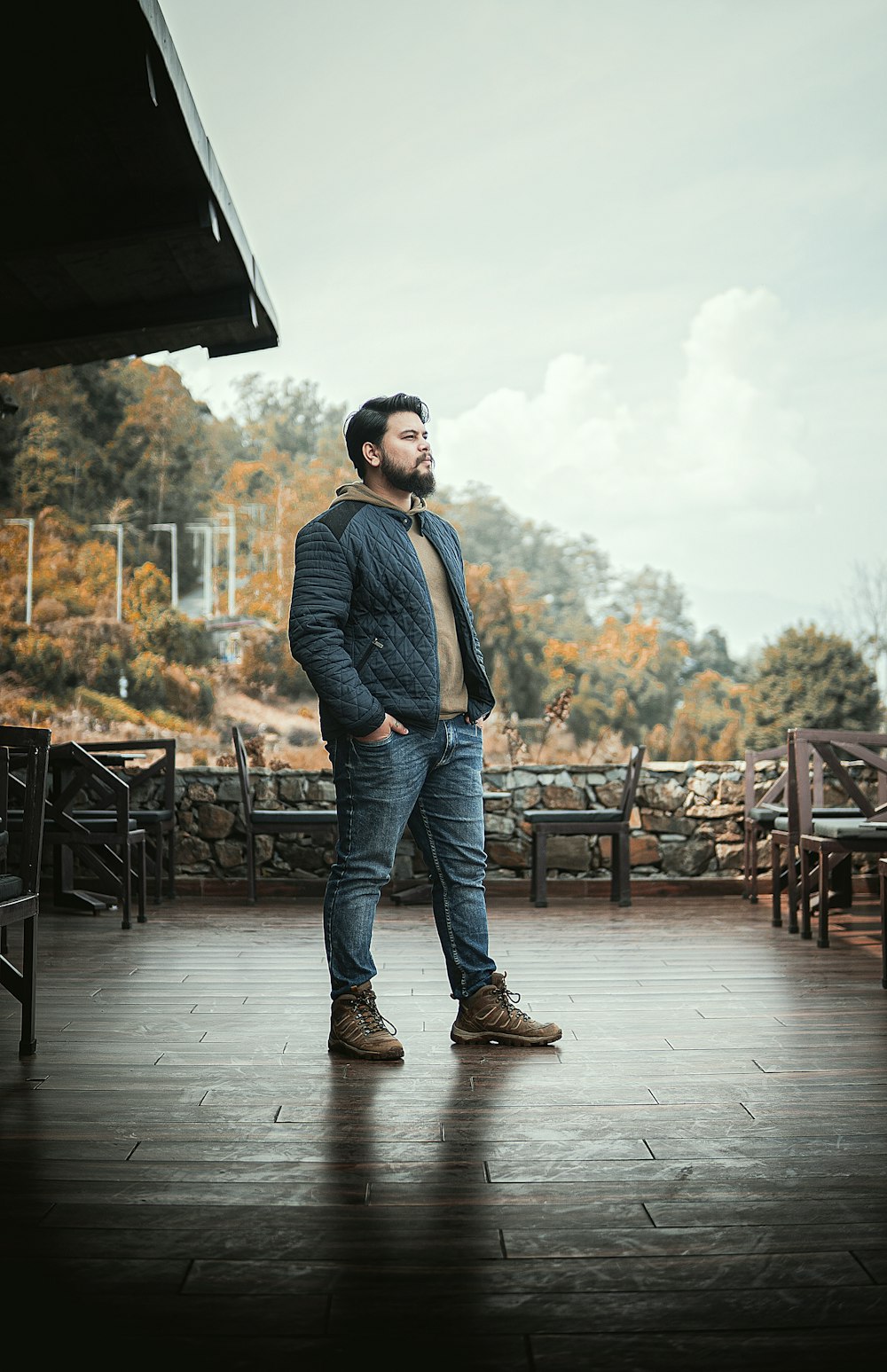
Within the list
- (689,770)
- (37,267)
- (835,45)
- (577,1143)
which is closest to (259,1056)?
(577,1143)

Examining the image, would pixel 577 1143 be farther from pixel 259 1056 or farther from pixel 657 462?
pixel 657 462

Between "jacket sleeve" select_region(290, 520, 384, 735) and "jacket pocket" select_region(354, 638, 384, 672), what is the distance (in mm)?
50

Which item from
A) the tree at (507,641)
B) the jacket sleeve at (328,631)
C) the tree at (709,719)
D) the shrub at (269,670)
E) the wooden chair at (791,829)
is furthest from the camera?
the shrub at (269,670)

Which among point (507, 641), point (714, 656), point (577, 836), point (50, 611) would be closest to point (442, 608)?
point (577, 836)

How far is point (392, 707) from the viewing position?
296 cm

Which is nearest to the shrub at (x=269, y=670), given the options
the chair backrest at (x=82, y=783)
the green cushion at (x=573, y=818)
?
the chair backrest at (x=82, y=783)

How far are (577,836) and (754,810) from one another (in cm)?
104

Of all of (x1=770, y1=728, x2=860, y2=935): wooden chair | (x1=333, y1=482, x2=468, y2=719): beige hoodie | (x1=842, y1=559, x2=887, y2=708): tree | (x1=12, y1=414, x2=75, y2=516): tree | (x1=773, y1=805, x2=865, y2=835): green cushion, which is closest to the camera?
(x1=333, y1=482, x2=468, y2=719): beige hoodie

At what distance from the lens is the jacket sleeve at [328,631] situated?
9.41ft

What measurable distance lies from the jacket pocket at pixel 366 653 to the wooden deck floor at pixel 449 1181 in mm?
956

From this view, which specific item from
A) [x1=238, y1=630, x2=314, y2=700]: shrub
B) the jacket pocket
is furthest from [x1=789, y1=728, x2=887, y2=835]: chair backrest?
[x1=238, y1=630, x2=314, y2=700]: shrub

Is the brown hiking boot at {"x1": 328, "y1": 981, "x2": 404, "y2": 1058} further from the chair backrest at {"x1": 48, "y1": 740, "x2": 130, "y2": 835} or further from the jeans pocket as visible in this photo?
the chair backrest at {"x1": 48, "y1": 740, "x2": 130, "y2": 835}

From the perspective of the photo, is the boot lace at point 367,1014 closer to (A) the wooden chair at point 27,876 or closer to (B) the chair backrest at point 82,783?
(A) the wooden chair at point 27,876

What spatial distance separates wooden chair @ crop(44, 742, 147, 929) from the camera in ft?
17.7
